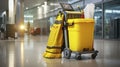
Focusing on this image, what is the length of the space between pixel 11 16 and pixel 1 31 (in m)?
3.98

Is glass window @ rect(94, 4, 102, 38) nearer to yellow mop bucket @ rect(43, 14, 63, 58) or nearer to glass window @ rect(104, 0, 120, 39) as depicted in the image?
glass window @ rect(104, 0, 120, 39)

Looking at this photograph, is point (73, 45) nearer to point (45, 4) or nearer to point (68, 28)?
point (68, 28)

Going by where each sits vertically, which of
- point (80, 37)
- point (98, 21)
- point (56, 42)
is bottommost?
point (56, 42)

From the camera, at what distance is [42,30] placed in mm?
26719

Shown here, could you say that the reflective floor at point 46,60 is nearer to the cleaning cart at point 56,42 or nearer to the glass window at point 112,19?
the cleaning cart at point 56,42

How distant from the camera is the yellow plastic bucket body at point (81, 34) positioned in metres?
4.70

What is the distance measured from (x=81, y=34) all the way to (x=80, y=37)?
6cm

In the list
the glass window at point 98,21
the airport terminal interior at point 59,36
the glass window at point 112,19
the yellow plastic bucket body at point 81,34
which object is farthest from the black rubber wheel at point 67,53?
the glass window at point 98,21

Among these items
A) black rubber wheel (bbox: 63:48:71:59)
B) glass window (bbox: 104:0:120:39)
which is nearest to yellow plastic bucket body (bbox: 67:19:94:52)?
black rubber wheel (bbox: 63:48:71:59)

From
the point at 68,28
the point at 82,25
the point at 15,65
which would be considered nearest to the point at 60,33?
the point at 68,28

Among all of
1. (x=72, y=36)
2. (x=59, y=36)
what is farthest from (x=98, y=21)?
(x=72, y=36)

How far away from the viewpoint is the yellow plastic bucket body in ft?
15.4

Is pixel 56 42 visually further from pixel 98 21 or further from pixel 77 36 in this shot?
pixel 98 21

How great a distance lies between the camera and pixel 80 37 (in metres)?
4.73
